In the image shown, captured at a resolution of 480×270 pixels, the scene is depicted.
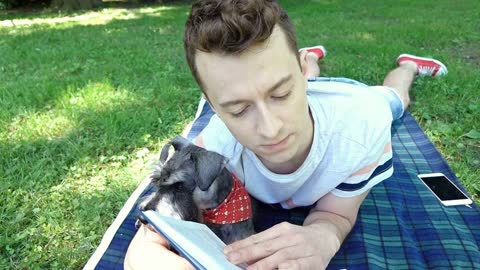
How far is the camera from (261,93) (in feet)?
6.97

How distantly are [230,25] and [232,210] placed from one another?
109 centimetres

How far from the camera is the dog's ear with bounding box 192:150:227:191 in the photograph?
2.56m

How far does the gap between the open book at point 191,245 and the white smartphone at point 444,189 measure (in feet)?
6.38

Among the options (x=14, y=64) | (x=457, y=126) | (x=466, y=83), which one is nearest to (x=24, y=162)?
(x=14, y=64)

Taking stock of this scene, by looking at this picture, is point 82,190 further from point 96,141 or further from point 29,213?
point 96,141

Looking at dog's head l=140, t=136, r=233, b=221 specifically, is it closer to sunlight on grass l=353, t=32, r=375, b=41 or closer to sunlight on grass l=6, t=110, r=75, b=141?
sunlight on grass l=6, t=110, r=75, b=141

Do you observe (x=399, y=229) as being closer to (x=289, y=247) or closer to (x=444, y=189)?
(x=444, y=189)

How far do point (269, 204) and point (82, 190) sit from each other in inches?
59.3

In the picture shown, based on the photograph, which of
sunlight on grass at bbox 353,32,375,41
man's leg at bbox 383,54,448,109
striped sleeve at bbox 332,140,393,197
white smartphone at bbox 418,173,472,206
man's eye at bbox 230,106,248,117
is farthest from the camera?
sunlight on grass at bbox 353,32,375,41

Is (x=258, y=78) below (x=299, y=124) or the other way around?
the other way around

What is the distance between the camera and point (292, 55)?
2.33 metres

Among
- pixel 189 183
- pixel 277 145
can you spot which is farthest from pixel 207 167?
pixel 277 145

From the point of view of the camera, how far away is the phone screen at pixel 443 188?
337cm

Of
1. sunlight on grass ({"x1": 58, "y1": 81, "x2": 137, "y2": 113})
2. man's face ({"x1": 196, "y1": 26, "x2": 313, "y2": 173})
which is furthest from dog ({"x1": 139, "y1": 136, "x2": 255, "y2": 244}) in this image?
sunlight on grass ({"x1": 58, "y1": 81, "x2": 137, "y2": 113})
